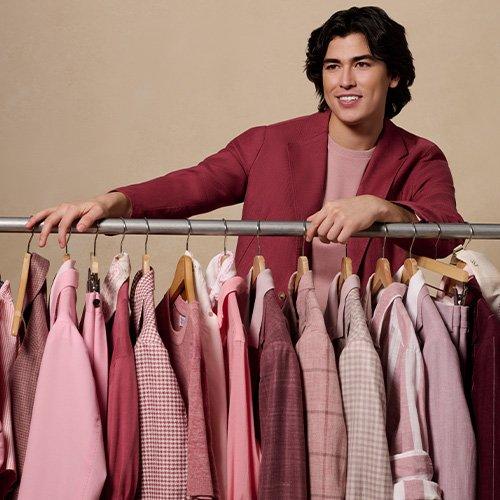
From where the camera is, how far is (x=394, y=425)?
68.9 inches

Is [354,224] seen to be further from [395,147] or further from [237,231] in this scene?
[395,147]

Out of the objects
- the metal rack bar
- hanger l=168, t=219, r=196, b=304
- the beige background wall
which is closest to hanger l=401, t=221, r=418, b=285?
the metal rack bar

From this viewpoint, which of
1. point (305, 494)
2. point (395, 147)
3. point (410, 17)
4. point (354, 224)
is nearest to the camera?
point (305, 494)

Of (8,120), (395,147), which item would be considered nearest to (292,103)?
(8,120)

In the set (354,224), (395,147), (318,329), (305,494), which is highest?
(395,147)

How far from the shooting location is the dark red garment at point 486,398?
1.71m

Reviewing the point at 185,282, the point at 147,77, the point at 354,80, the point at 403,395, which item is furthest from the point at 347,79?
the point at 147,77

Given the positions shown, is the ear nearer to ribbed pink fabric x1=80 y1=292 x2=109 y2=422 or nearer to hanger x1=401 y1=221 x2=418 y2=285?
hanger x1=401 y1=221 x2=418 y2=285

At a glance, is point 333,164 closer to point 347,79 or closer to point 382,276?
Answer: point 347,79

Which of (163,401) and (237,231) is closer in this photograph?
(163,401)

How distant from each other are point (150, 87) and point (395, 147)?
5.19 feet

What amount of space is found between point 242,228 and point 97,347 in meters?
0.33

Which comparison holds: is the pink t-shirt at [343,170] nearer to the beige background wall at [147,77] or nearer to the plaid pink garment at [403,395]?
the plaid pink garment at [403,395]

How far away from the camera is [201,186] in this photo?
Result: 231 cm
